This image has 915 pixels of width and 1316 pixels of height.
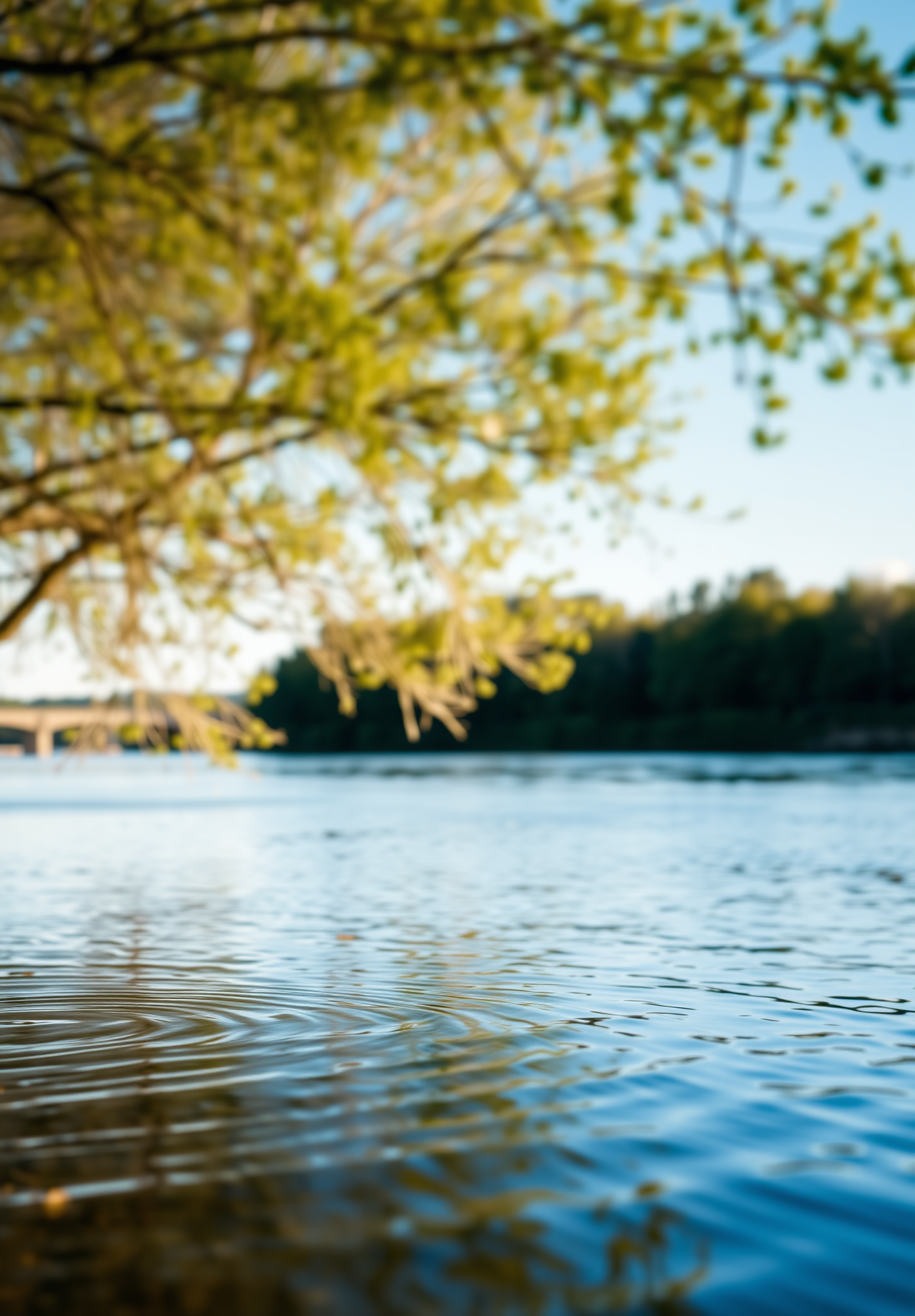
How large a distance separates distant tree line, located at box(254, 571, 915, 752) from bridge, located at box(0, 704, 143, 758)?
2146 cm

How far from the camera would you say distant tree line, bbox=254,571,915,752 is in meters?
118

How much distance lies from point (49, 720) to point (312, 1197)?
106850 mm

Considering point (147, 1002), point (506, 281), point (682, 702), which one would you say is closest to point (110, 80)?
point (506, 281)

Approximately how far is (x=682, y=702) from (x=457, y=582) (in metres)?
130

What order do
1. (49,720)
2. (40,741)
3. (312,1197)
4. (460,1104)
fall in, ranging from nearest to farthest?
(312,1197) → (460,1104) → (49,720) → (40,741)

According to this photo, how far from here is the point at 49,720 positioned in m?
107

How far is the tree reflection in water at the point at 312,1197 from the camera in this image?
432 cm

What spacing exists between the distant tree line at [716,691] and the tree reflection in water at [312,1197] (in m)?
94.3

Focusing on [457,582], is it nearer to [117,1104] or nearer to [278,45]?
[278,45]

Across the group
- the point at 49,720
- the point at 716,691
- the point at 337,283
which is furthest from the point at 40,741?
the point at 337,283

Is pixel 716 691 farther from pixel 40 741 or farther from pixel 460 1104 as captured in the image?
pixel 460 1104

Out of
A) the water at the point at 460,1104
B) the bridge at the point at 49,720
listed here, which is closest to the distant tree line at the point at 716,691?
the bridge at the point at 49,720

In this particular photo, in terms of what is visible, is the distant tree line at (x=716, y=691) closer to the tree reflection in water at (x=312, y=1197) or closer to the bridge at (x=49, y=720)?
the bridge at (x=49, y=720)

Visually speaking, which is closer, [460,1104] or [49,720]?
[460,1104]
